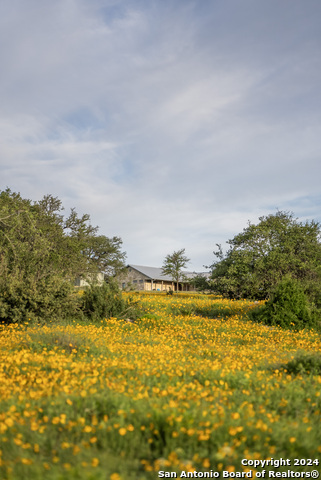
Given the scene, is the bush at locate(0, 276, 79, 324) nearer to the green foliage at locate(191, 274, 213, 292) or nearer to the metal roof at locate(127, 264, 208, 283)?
the green foliage at locate(191, 274, 213, 292)

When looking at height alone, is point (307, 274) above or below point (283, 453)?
above

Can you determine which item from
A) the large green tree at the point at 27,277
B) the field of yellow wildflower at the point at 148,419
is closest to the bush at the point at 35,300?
the large green tree at the point at 27,277

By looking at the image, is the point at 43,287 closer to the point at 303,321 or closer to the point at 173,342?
the point at 173,342

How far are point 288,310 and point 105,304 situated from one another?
7.34 meters

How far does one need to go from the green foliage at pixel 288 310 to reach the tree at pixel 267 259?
10.8 m

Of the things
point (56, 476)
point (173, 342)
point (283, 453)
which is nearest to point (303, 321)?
point (173, 342)

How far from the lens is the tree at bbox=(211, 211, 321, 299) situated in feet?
88.1

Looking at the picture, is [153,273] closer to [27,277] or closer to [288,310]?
[288,310]

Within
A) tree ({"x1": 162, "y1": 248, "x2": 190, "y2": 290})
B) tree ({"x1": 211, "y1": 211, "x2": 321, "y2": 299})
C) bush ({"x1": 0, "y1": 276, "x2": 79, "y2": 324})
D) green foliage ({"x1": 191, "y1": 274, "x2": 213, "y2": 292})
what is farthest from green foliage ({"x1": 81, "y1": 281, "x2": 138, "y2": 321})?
tree ({"x1": 162, "y1": 248, "x2": 190, "y2": 290})

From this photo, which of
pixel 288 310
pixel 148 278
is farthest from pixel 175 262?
pixel 288 310

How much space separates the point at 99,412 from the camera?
430 centimetres

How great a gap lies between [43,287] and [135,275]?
56490 mm

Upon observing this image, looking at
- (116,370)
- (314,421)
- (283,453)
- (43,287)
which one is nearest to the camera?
(283,453)

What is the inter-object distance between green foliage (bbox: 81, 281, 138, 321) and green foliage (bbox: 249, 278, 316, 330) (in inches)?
216
